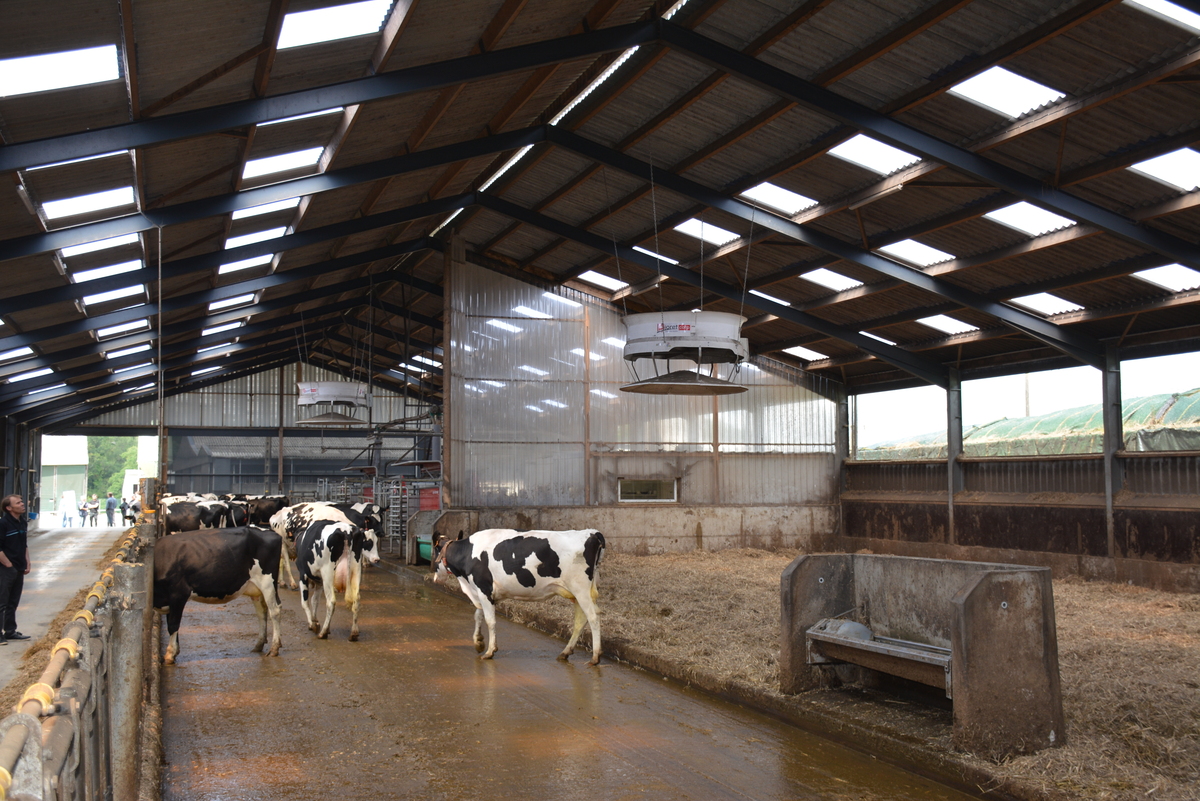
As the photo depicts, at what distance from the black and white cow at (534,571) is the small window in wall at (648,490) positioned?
531 inches

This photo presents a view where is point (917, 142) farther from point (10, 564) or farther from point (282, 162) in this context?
point (10, 564)

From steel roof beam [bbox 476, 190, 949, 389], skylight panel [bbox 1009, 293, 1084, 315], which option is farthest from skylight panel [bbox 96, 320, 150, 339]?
skylight panel [bbox 1009, 293, 1084, 315]

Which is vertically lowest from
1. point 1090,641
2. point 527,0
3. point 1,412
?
point 1090,641

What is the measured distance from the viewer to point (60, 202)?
37.6ft

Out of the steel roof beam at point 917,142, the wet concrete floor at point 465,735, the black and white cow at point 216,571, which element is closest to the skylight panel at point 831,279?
the steel roof beam at point 917,142

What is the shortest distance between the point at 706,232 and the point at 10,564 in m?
13.6

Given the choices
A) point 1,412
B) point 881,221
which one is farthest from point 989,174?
point 1,412

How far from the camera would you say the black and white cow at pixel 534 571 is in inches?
415

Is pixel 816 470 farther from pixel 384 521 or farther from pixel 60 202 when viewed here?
pixel 60 202

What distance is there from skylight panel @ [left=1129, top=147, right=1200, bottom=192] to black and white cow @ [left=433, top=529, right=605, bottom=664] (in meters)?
8.92

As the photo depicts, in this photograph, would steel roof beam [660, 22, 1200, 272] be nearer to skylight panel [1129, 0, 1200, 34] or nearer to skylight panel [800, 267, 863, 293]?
skylight panel [1129, 0, 1200, 34]

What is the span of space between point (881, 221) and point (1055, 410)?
8807 millimetres

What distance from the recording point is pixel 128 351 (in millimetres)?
26219

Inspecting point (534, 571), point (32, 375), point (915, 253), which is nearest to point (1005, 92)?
point (915, 253)
